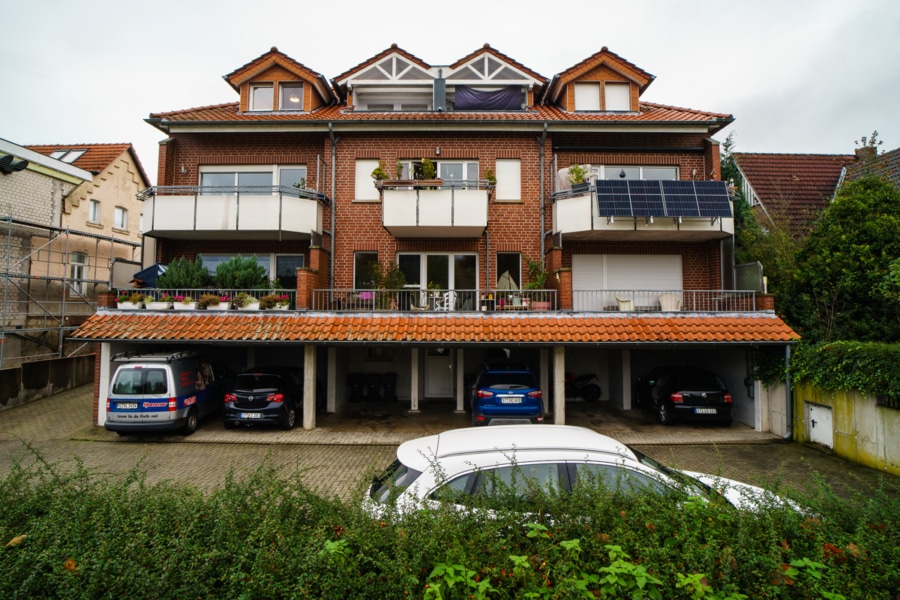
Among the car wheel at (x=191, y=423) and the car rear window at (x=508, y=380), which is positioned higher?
the car rear window at (x=508, y=380)

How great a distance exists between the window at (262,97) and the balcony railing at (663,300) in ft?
42.0

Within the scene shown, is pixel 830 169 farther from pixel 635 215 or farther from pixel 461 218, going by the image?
pixel 461 218

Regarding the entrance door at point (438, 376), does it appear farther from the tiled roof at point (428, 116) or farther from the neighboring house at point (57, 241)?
the neighboring house at point (57, 241)

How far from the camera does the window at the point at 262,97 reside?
52.7ft

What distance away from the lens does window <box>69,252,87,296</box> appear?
1852 centimetres

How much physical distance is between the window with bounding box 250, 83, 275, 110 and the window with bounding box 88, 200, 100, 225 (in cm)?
1061

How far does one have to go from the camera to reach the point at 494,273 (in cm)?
1462

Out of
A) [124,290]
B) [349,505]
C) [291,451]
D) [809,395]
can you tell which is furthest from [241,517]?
[809,395]

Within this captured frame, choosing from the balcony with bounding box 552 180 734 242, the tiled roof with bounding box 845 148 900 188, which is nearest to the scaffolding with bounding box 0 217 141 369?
the balcony with bounding box 552 180 734 242

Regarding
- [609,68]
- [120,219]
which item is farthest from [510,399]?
[120,219]

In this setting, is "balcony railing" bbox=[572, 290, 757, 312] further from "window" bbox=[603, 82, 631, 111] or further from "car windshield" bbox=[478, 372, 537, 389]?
"window" bbox=[603, 82, 631, 111]

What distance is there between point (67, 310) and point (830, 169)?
34.0 meters

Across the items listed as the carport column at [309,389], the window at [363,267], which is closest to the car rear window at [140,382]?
the carport column at [309,389]

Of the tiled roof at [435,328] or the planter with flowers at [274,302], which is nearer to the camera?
the tiled roof at [435,328]
